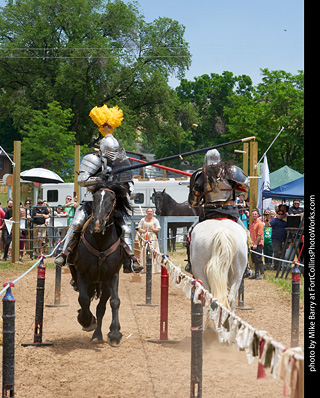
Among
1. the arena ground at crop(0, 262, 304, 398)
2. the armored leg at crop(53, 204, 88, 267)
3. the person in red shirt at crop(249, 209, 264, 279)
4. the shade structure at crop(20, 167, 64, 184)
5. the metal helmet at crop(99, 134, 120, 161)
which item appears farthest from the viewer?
the shade structure at crop(20, 167, 64, 184)

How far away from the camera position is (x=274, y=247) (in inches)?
710

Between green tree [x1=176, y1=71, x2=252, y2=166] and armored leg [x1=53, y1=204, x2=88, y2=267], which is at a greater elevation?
green tree [x1=176, y1=71, x2=252, y2=166]

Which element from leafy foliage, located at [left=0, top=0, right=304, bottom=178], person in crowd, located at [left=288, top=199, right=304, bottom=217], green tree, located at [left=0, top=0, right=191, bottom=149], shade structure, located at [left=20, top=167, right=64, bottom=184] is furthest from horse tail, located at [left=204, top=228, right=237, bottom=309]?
green tree, located at [left=0, top=0, right=191, bottom=149]

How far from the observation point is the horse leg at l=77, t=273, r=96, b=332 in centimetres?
861

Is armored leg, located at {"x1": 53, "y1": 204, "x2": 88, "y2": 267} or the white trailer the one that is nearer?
armored leg, located at {"x1": 53, "y1": 204, "x2": 88, "y2": 267}

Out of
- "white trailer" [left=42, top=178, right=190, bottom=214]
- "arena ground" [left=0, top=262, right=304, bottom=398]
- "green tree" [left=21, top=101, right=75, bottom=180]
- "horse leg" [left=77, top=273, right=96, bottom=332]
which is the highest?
"green tree" [left=21, top=101, right=75, bottom=180]

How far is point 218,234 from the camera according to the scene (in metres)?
8.05

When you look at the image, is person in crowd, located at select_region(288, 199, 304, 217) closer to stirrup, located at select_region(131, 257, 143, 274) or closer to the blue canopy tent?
the blue canopy tent

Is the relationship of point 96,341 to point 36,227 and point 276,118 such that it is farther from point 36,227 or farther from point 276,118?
point 276,118

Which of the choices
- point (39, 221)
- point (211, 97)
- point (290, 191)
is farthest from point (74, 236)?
point (211, 97)

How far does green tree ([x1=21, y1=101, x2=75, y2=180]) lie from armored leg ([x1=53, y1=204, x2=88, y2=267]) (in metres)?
33.8

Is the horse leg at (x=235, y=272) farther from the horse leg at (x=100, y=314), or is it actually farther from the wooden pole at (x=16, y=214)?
the wooden pole at (x=16, y=214)

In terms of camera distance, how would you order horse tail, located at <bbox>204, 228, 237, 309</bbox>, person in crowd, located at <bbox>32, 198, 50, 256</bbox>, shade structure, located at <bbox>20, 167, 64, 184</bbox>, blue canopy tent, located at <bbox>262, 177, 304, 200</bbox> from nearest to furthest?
1. horse tail, located at <bbox>204, 228, 237, 309</bbox>
2. blue canopy tent, located at <bbox>262, 177, 304, 200</bbox>
3. person in crowd, located at <bbox>32, 198, 50, 256</bbox>
4. shade structure, located at <bbox>20, 167, 64, 184</bbox>
